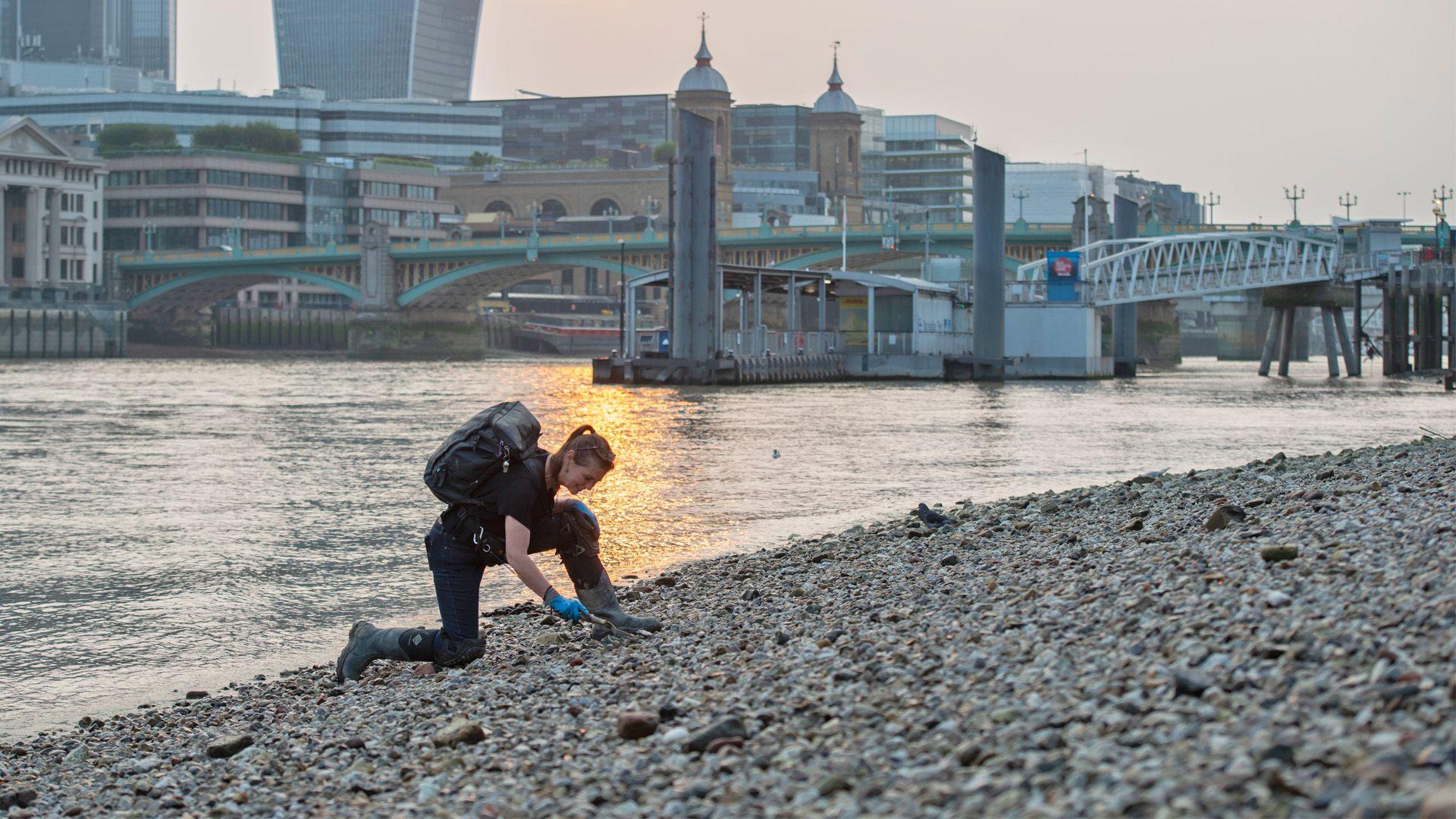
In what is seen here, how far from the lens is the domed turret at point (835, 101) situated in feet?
632

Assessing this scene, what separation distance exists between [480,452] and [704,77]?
6723 inches

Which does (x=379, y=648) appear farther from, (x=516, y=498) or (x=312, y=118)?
(x=312, y=118)

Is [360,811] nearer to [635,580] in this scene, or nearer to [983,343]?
[635,580]

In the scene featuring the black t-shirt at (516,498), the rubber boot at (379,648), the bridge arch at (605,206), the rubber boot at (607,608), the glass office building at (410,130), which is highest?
the glass office building at (410,130)

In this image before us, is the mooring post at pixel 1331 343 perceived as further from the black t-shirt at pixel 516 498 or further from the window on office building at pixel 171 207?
the window on office building at pixel 171 207

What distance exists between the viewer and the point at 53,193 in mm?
120188

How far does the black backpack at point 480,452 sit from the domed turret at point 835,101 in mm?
186859

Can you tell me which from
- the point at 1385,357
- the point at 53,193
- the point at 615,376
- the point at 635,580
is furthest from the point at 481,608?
the point at 53,193

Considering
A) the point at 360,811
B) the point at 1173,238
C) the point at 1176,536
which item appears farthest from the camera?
the point at 1173,238

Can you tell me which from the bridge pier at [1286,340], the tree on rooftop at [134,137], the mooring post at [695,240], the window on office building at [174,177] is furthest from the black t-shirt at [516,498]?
the tree on rooftop at [134,137]

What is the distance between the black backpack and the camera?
7883 mm

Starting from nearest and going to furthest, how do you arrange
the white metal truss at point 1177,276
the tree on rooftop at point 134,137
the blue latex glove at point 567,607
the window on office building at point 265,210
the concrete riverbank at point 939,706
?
the concrete riverbank at point 939,706
the blue latex glove at point 567,607
the white metal truss at point 1177,276
the window on office building at point 265,210
the tree on rooftop at point 134,137

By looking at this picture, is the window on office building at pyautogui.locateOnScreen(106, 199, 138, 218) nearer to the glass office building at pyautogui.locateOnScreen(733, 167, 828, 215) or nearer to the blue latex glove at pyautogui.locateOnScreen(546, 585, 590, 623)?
the glass office building at pyautogui.locateOnScreen(733, 167, 828, 215)

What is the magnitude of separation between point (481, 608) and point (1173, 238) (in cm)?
7104
